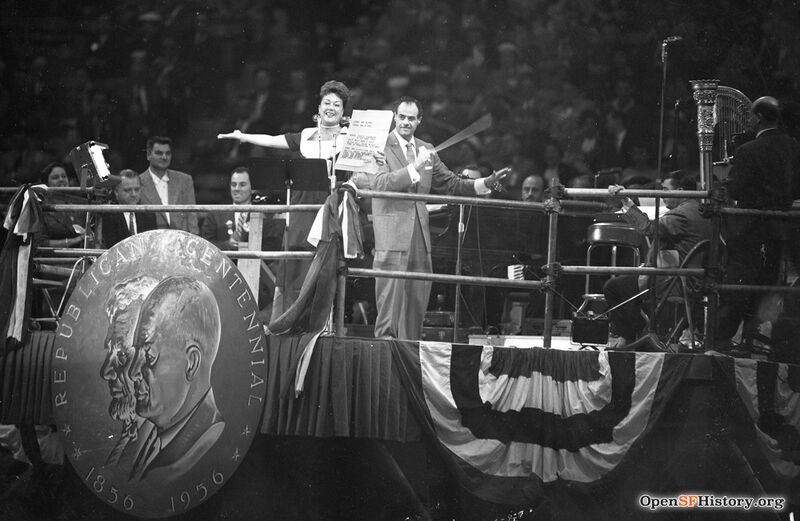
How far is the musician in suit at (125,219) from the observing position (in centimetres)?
698

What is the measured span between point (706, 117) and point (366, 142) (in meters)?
2.02

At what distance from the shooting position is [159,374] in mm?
5270

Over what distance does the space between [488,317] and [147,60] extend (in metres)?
5.53

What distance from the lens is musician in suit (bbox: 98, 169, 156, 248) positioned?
22.9ft

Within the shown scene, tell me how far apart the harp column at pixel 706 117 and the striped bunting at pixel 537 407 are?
129 centimetres

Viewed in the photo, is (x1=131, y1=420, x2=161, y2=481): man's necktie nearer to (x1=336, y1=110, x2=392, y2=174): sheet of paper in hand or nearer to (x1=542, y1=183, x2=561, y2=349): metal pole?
(x1=336, y1=110, x2=392, y2=174): sheet of paper in hand

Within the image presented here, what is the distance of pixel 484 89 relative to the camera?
10.8m

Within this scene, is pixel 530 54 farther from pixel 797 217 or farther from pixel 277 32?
pixel 797 217

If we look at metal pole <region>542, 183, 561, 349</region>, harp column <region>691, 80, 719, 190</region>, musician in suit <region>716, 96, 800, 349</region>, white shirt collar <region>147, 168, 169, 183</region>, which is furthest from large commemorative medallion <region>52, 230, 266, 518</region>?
harp column <region>691, 80, 719, 190</region>

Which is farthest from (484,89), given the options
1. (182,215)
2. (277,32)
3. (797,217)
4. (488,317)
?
(797,217)

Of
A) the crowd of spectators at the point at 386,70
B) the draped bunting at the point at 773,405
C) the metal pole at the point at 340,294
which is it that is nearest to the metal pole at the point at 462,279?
the metal pole at the point at 340,294

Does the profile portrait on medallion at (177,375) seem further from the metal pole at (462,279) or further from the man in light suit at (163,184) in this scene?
the man in light suit at (163,184)

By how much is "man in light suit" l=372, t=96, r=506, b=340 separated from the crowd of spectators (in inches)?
165

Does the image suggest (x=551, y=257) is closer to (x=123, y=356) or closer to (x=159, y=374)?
(x=159, y=374)
